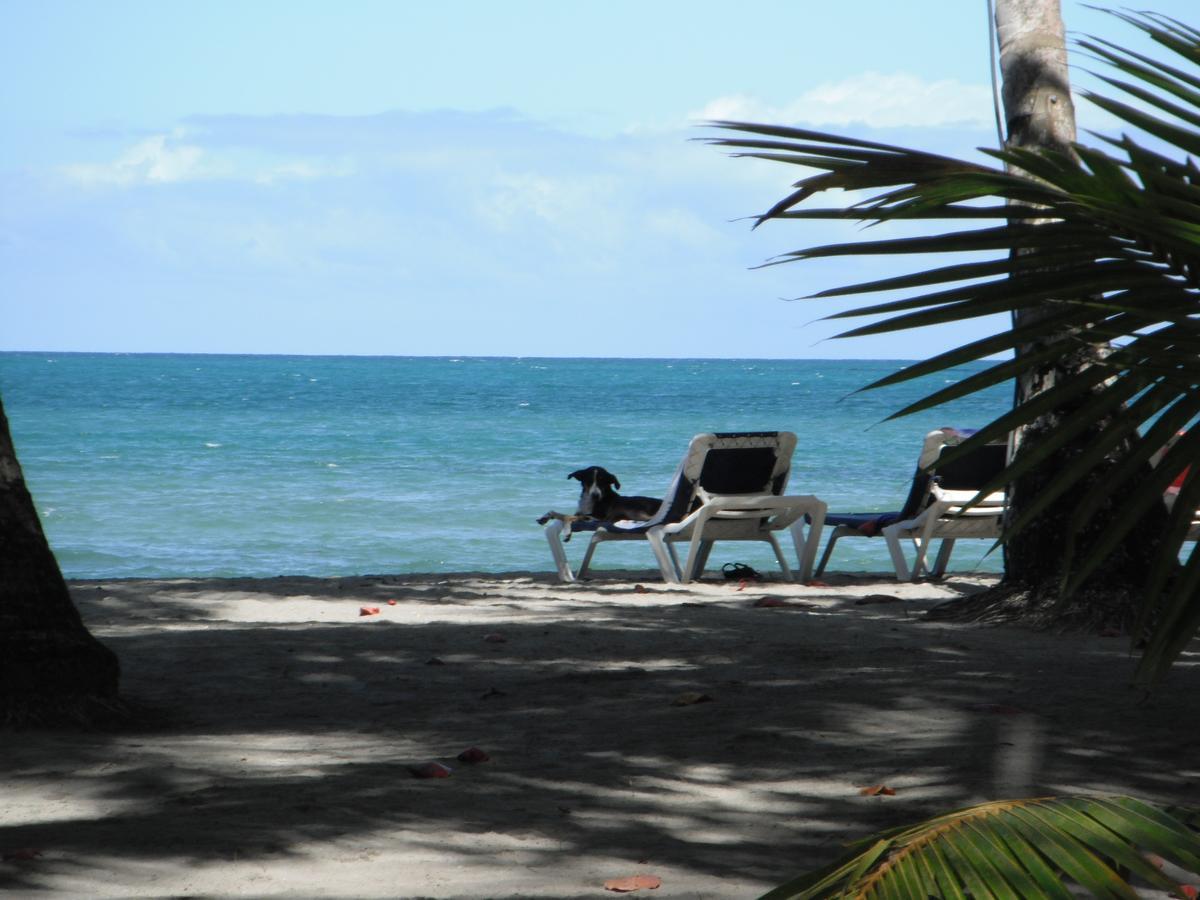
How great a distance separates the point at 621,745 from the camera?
4016 mm

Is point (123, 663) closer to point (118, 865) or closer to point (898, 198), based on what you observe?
point (118, 865)

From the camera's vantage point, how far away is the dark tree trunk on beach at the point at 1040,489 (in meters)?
6.26

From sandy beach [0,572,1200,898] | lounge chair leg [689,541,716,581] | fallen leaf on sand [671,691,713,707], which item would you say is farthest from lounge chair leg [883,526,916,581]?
fallen leaf on sand [671,691,713,707]

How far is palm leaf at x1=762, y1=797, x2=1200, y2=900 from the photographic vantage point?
0.95 metres

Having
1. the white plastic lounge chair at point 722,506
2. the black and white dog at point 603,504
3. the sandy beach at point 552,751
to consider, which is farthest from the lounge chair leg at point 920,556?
the sandy beach at point 552,751

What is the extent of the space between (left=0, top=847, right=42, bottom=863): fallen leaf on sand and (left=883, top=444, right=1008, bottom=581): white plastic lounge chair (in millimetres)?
6614

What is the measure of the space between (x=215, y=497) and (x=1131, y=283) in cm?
1930

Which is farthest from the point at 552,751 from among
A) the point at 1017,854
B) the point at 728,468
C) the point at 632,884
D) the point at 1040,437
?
the point at 728,468

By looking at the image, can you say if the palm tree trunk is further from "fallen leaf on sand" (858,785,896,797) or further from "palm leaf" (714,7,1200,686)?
"palm leaf" (714,7,1200,686)

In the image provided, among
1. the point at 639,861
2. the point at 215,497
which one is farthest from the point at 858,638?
the point at 215,497

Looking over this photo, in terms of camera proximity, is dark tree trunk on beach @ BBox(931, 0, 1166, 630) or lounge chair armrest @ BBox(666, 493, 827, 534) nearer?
dark tree trunk on beach @ BBox(931, 0, 1166, 630)

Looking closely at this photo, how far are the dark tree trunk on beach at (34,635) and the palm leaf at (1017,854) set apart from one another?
370cm

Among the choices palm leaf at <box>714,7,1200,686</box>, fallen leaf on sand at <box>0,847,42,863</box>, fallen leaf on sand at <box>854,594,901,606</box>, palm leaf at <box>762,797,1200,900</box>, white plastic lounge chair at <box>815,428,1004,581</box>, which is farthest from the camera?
white plastic lounge chair at <box>815,428,1004,581</box>

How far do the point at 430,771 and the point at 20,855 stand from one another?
1.06 m
